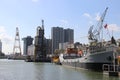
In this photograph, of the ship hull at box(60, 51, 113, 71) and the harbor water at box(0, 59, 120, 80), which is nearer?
the harbor water at box(0, 59, 120, 80)

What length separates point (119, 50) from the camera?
6819cm

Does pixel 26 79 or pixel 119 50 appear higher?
pixel 119 50

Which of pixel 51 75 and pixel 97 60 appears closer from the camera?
pixel 51 75

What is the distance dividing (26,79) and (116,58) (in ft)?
66.3

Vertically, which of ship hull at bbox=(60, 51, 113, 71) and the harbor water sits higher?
ship hull at bbox=(60, 51, 113, 71)

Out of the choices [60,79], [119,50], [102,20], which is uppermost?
[102,20]

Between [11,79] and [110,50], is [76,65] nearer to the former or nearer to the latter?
[110,50]

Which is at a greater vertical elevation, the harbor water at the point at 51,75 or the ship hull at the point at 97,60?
the ship hull at the point at 97,60

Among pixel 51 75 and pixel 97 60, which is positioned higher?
pixel 97 60

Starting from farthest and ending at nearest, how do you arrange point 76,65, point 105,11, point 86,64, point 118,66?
point 105,11 → point 76,65 → point 86,64 → point 118,66

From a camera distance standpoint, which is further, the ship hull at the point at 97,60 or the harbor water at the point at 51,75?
the ship hull at the point at 97,60

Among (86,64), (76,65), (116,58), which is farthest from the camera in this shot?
(76,65)

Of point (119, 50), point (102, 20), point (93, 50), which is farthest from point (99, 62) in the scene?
point (102, 20)

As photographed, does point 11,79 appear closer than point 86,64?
Yes
